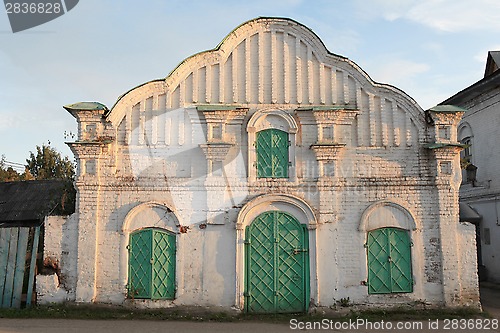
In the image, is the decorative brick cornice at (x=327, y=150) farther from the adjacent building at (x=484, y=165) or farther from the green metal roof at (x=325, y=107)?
the adjacent building at (x=484, y=165)

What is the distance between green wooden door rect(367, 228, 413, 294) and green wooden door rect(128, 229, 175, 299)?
4.54m

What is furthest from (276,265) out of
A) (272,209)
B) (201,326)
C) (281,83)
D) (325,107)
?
(281,83)

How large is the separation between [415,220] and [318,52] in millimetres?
4568

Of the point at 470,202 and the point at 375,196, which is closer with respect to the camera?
the point at 375,196

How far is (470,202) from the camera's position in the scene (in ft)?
52.0

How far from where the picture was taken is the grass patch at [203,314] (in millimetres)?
9289

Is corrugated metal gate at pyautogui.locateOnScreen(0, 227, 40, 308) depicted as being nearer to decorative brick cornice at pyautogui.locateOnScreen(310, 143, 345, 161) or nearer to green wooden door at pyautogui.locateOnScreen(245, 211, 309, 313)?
green wooden door at pyautogui.locateOnScreen(245, 211, 309, 313)

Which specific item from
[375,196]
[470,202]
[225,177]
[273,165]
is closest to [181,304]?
[225,177]

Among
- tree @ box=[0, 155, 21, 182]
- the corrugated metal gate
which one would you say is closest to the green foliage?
tree @ box=[0, 155, 21, 182]

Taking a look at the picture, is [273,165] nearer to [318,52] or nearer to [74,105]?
[318,52]

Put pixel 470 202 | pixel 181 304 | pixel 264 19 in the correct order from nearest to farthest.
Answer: pixel 181 304 → pixel 264 19 → pixel 470 202

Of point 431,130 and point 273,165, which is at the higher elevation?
point 431,130

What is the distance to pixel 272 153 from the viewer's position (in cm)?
1016

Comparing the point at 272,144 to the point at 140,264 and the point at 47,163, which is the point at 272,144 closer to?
the point at 140,264
